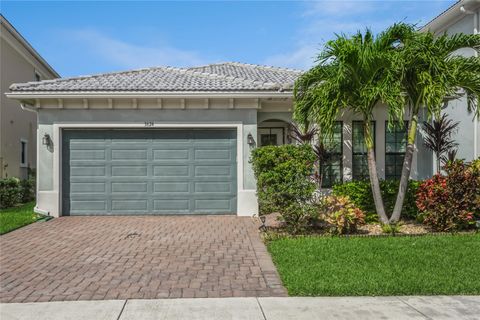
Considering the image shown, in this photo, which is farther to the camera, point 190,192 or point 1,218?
point 190,192

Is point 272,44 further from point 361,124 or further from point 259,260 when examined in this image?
point 259,260

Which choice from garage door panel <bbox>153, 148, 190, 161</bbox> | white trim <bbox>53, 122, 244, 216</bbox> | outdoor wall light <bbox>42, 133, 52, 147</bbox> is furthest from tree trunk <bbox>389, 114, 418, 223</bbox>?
outdoor wall light <bbox>42, 133, 52, 147</bbox>

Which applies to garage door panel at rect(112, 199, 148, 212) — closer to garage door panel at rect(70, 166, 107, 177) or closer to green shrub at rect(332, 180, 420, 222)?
garage door panel at rect(70, 166, 107, 177)

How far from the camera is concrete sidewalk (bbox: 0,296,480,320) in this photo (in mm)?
4441

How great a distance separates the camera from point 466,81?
8.65 meters

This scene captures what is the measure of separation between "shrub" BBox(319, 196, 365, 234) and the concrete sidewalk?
141 inches

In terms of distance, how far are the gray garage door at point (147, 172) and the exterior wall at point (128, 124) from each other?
0.24 metres

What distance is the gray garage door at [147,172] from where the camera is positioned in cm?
1183

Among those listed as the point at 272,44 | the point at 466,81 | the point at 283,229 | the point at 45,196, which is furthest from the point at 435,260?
the point at 45,196

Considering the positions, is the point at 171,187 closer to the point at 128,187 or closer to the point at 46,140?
the point at 128,187

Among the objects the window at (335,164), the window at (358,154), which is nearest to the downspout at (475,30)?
the window at (358,154)

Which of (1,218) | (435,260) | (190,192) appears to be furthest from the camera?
(190,192)

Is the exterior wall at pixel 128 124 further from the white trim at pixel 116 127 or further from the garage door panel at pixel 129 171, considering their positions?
the garage door panel at pixel 129 171

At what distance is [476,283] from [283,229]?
4.43 metres
